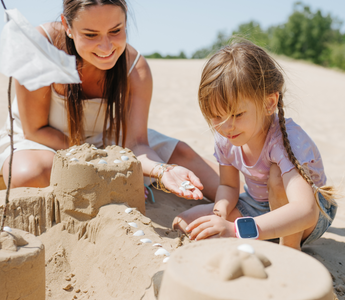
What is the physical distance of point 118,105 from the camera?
9.42 feet

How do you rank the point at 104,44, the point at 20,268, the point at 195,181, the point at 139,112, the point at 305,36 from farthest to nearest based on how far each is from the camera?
the point at 305,36 → the point at 139,112 → the point at 104,44 → the point at 195,181 → the point at 20,268

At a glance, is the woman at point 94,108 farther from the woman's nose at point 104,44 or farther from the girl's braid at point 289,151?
the girl's braid at point 289,151

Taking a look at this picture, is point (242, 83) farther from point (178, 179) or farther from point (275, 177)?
point (178, 179)

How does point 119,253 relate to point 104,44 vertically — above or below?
below

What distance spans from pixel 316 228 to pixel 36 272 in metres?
1.54

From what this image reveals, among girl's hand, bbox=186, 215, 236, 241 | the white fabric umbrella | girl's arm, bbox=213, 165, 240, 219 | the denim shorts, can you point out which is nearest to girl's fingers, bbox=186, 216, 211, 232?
girl's hand, bbox=186, 215, 236, 241

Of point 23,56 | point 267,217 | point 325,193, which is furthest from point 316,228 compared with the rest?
point 23,56

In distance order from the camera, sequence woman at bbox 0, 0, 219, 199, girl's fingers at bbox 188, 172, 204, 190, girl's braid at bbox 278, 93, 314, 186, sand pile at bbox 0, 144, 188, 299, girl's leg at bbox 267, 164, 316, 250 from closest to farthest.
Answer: sand pile at bbox 0, 144, 188, 299
girl's braid at bbox 278, 93, 314, 186
girl's leg at bbox 267, 164, 316, 250
girl's fingers at bbox 188, 172, 204, 190
woman at bbox 0, 0, 219, 199

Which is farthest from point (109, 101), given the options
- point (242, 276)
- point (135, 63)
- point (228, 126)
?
point (242, 276)

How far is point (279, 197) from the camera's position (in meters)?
2.09

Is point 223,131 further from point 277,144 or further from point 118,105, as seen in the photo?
point 118,105

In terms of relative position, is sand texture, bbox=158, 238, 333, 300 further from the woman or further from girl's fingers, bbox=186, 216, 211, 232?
the woman

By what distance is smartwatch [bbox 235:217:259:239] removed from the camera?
1.78 metres

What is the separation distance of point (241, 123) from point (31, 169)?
1.43 m
